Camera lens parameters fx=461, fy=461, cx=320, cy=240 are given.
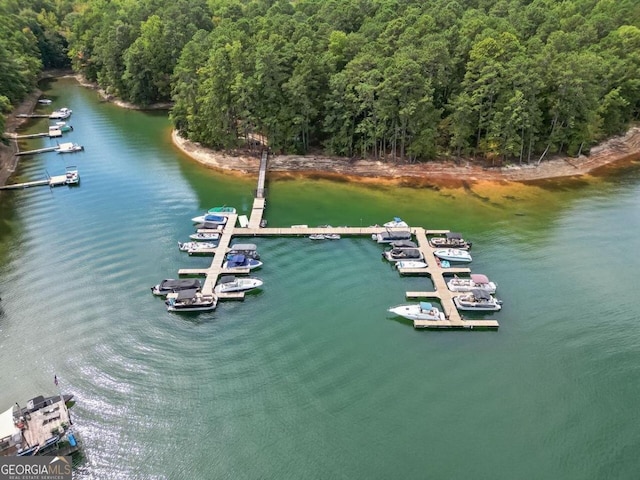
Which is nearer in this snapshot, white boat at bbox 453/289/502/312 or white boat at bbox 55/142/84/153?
white boat at bbox 453/289/502/312

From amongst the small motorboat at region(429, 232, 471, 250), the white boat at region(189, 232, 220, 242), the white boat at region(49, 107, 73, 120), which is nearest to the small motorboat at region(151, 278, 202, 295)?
the white boat at region(189, 232, 220, 242)

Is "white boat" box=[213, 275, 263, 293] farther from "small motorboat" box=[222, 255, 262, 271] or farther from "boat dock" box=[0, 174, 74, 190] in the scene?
"boat dock" box=[0, 174, 74, 190]

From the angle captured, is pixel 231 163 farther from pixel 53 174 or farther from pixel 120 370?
pixel 120 370

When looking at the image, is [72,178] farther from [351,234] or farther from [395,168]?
[395,168]

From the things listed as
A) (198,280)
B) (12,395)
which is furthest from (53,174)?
(12,395)

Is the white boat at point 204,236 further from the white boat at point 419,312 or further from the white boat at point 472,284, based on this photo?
the white boat at point 472,284

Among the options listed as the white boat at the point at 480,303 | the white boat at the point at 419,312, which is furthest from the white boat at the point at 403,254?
the white boat at the point at 480,303
